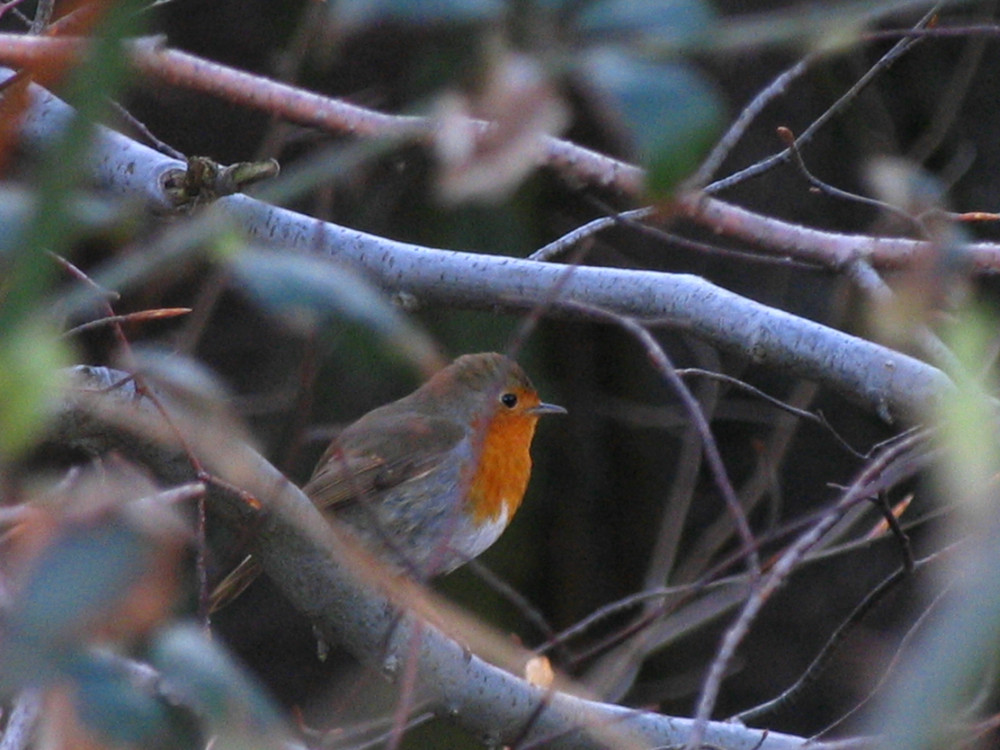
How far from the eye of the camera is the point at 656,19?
716 millimetres

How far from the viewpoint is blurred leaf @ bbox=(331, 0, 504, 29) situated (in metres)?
0.73

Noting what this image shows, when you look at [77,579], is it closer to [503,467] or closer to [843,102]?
[843,102]

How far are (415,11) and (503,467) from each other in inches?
134

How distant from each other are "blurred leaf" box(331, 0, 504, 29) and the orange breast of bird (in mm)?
3127

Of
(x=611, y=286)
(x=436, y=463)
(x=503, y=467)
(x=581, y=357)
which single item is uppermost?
(x=611, y=286)

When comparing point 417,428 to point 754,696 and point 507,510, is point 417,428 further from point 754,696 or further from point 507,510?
point 754,696

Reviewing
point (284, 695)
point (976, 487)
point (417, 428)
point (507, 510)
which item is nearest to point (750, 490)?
point (507, 510)

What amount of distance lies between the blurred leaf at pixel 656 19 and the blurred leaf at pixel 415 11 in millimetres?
72

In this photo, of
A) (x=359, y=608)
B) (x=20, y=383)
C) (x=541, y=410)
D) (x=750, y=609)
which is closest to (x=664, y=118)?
(x=20, y=383)

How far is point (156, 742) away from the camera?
0.84 meters

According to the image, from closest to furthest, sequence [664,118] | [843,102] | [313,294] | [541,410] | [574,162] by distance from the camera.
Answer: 1. [664,118]
2. [313,294]
3. [574,162]
4. [843,102]
5. [541,410]

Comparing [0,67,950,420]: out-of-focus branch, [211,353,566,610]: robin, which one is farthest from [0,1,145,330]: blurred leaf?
[211,353,566,610]: robin

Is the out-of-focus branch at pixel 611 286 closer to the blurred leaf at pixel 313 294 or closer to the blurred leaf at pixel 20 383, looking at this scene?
the blurred leaf at pixel 313 294

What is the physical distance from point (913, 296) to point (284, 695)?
472 centimetres
